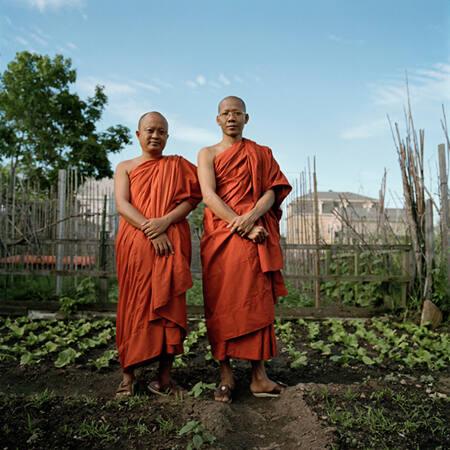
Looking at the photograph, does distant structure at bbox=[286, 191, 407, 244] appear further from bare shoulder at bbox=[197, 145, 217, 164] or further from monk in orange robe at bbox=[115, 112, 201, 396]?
monk in orange robe at bbox=[115, 112, 201, 396]

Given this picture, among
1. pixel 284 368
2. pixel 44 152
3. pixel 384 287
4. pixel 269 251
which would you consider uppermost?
pixel 44 152

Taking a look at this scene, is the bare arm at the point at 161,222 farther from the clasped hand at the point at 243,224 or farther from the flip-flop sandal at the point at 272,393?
the flip-flop sandal at the point at 272,393

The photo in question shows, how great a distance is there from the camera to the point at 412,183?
20.6ft

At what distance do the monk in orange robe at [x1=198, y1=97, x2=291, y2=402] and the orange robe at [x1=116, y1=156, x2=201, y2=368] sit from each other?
0.64 feet

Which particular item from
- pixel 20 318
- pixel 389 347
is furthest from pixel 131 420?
pixel 20 318

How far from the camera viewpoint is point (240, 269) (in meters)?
3.21

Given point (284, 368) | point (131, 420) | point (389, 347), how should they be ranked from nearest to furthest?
point (131, 420), point (284, 368), point (389, 347)

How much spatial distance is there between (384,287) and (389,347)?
1.89 metres

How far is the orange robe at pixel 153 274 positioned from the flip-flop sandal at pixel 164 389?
0.26m

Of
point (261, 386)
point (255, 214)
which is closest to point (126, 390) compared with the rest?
point (261, 386)

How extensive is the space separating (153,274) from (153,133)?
1.06 metres

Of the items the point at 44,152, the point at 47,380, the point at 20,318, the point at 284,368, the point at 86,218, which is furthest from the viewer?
the point at 44,152

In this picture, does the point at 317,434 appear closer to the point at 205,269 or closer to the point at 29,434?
the point at 205,269

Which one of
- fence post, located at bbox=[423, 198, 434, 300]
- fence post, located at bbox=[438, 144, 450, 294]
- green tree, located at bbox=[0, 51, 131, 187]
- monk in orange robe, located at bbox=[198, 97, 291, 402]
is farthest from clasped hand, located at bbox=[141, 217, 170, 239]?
green tree, located at bbox=[0, 51, 131, 187]
